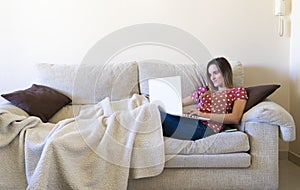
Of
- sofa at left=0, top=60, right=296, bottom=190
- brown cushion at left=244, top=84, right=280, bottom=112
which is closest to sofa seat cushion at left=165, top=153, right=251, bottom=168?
sofa at left=0, top=60, right=296, bottom=190

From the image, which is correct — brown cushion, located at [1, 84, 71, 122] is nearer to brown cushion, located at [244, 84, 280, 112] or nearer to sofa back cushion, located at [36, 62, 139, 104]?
sofa back cushion, located at [36, 62, 139, 104]

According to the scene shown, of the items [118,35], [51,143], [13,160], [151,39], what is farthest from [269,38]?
[13,160]

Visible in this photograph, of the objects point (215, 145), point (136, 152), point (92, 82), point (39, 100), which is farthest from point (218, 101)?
point (39, 100)

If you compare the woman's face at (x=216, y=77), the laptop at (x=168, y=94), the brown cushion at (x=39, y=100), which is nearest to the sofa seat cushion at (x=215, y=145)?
the laptop at (x=168, y=94)

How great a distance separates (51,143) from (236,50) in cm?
185

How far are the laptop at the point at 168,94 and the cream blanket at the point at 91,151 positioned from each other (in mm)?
218

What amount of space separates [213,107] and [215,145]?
410mm

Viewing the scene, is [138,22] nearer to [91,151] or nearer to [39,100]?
[39,100]

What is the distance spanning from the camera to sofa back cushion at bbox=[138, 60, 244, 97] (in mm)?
2541

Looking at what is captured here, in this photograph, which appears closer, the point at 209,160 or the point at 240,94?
the point at 209,160

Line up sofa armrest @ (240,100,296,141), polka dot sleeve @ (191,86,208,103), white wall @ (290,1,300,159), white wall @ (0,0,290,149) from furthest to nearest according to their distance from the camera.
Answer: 1. white wall @ (0,0,290,149)
2. white wall @ (290,1,300,159)
3. polka dot sleeve @ (191,86,208,103)
4. sofa armrest @ (240,100,296,141)

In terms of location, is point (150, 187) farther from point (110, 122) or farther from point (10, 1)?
point (10, 1)

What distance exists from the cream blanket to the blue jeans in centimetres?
9

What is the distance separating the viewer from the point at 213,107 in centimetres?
229
